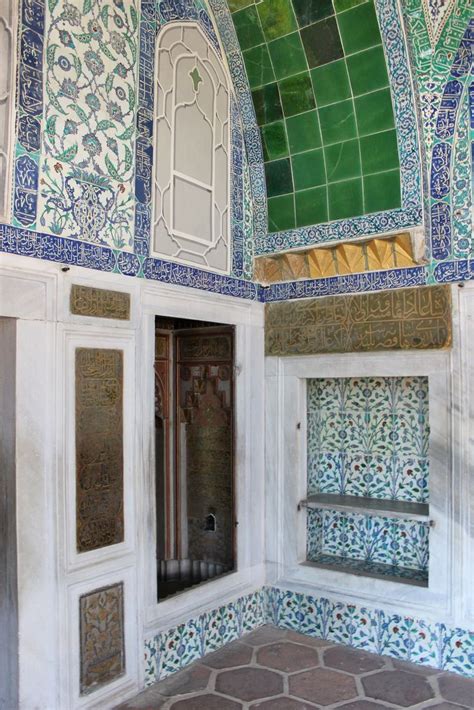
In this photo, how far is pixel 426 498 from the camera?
334cm

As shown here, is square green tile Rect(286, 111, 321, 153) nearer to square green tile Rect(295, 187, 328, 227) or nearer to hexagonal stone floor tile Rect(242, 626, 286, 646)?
square green tile Rect(295, 187, 328, 227)

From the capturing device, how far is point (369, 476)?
11.7ft

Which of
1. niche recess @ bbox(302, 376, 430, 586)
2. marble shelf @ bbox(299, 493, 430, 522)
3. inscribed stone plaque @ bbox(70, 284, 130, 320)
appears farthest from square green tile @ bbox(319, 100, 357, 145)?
marble shelf @ bbox(299, 493, 430, 522)

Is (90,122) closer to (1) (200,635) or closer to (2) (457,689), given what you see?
(1) (200,635)

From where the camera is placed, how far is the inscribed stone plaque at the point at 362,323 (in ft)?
9.94

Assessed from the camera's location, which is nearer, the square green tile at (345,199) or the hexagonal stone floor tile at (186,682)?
the hexagonal stone floor tile at (186,682)

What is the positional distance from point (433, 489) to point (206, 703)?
1.42 meters

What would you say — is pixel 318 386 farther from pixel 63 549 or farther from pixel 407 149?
pixel 63 549

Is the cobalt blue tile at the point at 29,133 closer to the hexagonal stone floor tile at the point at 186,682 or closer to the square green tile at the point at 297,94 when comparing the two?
the square green tile at the point at 297,94

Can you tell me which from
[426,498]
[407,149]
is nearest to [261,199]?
[407,149]

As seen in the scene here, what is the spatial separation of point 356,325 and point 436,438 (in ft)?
2.31

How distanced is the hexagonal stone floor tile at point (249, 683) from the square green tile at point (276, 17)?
124 inches

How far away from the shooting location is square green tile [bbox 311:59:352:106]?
3.13m

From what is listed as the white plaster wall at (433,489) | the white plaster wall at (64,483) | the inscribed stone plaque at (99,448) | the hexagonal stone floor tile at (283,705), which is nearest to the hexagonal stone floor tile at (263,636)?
the white plaster wall at (433,489)
